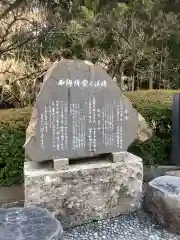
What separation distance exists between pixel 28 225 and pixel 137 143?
7.45ft

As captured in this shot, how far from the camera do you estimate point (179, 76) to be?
320 inches

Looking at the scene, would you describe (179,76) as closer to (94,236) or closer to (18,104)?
(18,104)

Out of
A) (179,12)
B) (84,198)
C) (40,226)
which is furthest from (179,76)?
(40,226)

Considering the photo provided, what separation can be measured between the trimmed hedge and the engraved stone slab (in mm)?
886

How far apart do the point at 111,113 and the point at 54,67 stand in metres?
0.79

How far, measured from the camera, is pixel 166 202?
2834mm

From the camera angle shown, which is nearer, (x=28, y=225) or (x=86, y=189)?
(x=28, y=225)

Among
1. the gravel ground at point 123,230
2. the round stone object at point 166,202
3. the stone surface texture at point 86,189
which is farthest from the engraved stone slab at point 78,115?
the gravel ground at point 123,230

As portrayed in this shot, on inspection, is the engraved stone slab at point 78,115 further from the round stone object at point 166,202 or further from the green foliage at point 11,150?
the green foliage at point 11,150

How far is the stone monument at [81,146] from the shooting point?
9.61 feet

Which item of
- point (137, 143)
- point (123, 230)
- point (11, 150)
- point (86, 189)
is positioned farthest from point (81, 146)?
point (137, 143)

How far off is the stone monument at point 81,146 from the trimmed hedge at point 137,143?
588mm

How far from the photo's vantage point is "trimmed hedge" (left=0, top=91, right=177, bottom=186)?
3697 millimetres

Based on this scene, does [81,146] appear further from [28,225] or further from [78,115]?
[28,225]
